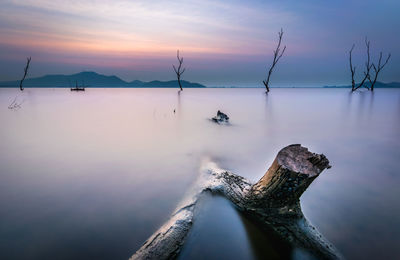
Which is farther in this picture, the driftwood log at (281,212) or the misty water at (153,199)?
the misty water at (153,199)

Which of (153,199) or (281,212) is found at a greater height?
(281,212)

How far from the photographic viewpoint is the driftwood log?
206cm

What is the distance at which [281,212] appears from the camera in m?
2.33

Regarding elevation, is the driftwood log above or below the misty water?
above

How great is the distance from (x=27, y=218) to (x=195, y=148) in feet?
14.5

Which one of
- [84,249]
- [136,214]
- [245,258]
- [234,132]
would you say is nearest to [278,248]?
[245,258]

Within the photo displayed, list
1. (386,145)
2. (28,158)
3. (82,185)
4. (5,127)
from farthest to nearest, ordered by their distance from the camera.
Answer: (5,127)
(386,145)
(28,158)
(82,185)

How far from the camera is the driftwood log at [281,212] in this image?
206 centimetres

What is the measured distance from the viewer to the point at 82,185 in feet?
12.0

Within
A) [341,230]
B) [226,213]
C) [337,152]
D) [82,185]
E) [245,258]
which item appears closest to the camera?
[245,258]

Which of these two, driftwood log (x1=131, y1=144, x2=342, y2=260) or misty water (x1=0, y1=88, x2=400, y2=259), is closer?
driftwood log (x1=131, y1=144, x2=342, y2=260)

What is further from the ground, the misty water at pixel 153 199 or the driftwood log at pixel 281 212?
the driftwood log at pixel 281 212

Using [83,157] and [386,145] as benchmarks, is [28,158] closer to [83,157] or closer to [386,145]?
[83,157]

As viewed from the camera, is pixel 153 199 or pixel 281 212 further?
pixel 153 199
